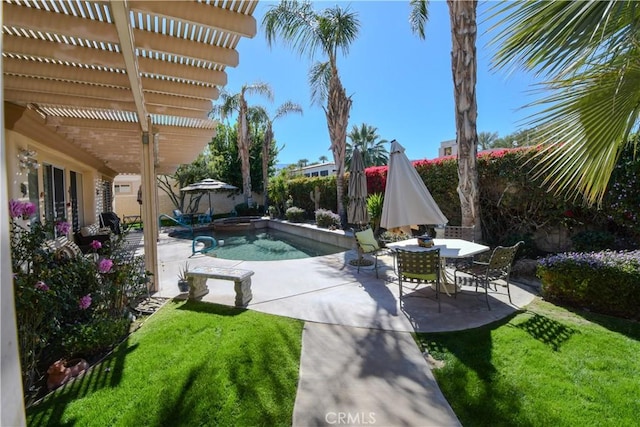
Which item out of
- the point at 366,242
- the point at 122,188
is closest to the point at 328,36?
the point at 366,242

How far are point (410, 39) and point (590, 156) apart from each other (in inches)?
Result: 376

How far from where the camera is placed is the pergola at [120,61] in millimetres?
3367

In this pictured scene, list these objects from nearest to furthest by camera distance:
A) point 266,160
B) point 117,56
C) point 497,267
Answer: point 117,56 → point 497,267 → point 266,160

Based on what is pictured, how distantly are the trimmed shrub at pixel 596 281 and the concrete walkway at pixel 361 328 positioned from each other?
0.53 m

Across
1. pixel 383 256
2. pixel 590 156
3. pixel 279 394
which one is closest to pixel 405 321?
pixel 279 394

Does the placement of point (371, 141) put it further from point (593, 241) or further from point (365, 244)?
point (593, 241)

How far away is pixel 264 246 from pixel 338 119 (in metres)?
6.37

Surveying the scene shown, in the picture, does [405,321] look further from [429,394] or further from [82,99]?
[82,99]

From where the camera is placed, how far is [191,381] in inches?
127

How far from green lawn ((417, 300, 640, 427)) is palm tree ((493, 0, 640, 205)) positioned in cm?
198

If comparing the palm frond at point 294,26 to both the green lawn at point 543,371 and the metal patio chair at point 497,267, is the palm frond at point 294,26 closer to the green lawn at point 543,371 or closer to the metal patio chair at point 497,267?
the metal patio chair at point 497,267

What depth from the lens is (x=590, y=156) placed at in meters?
2.91

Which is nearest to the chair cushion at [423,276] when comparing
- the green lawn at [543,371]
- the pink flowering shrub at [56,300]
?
the green lawn at [543,371]

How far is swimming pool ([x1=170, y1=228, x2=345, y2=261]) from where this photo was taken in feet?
35.8
